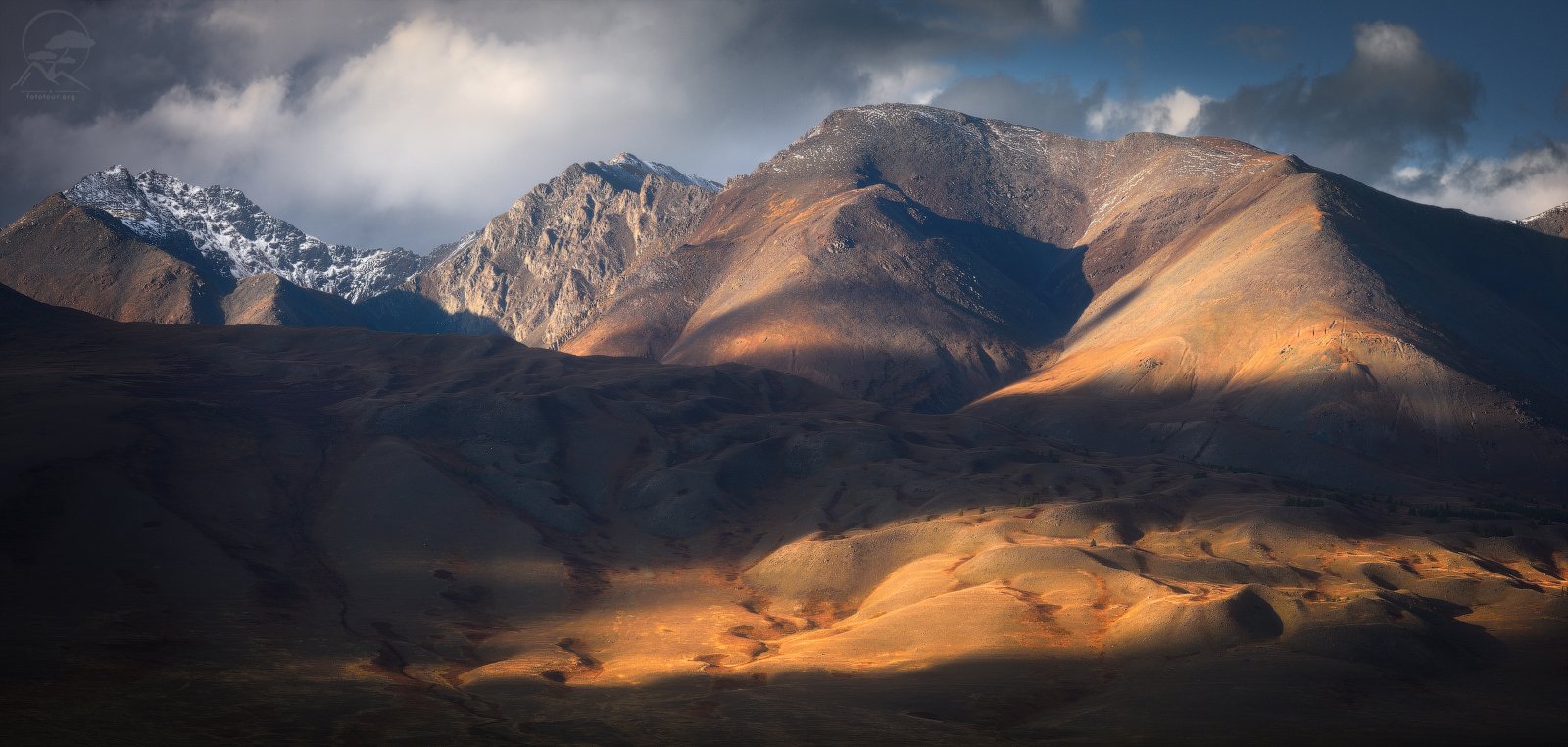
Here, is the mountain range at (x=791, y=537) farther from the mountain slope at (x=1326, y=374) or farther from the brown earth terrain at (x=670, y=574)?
the mountain slope at (x=1326, y=374)

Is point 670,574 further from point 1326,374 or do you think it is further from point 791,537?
point 1326,374

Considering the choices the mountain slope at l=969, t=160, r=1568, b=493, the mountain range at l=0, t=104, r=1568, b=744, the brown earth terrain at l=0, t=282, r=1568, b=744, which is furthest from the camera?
the mountain slope at l=969, t=160, r=1568, b=493

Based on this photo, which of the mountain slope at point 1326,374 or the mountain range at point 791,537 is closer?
the mountain range at point 791,537

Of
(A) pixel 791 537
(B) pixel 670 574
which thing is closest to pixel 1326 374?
(A) pixel 791 537

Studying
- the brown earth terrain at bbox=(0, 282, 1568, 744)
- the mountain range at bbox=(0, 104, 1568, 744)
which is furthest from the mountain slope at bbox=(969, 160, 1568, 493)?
the brown earth terrain at bbox=(0, 282, 1568, 744)

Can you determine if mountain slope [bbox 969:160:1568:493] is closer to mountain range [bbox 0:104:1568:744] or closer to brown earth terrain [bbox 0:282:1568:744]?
mountain range [bbox 0:104:1568:744]

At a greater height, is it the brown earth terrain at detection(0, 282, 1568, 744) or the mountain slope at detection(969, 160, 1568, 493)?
the mountain slope at detection(969, 160, 1568, 493)

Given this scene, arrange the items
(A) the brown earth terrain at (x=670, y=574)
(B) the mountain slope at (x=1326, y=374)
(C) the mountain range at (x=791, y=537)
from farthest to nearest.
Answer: (B) the mountain slope at (x=1326, y=374) → (C) the mountain range at (x=791, y=537) → (A) the brown earth terrain at (x=670, y=574)

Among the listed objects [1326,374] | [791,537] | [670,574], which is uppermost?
[1326,374]

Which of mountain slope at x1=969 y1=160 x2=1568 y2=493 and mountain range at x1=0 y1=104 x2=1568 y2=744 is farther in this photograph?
mountain slope at x1=969 y1=160 x2=1568 y2=493

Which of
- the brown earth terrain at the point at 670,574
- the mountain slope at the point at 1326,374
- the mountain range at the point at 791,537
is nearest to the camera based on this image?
the brown earth terrain at the point at 670,574

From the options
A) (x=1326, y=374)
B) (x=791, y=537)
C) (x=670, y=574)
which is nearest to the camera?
(x=670, y=574)

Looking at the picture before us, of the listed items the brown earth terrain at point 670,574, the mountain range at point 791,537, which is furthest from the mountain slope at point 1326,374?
the brown earth terrain at point 670,574

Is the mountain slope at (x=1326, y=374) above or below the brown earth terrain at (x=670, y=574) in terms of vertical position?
above
